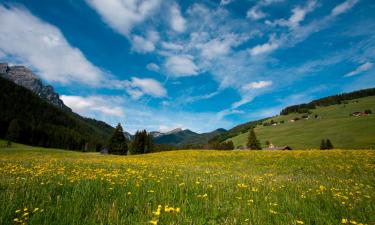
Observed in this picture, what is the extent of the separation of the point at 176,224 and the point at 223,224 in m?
0.91

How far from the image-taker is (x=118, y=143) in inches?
3088

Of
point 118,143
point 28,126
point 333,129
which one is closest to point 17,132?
point 28,126

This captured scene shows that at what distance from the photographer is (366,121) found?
108 meters

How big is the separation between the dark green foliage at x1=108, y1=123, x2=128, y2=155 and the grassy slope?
3372 inches

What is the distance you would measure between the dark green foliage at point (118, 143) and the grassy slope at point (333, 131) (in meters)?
85.6

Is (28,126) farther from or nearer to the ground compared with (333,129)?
farther from the ground

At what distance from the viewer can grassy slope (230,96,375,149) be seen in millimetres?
95312

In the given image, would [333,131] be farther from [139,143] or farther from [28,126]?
[28,126]

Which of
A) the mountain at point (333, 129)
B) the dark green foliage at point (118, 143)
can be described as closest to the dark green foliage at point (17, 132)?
the dark green foliage at point (118, 143)

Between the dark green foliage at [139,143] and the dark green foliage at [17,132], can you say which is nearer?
the dark green foliage at [139,143]

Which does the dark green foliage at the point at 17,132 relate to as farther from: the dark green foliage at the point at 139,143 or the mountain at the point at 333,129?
the mountain at the point at 333,129

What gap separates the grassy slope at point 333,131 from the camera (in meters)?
95.3

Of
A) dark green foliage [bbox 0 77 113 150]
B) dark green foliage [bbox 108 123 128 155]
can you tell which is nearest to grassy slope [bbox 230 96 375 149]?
dark green foliage [bbox 108 123 128 155]

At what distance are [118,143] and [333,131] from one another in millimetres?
111459
